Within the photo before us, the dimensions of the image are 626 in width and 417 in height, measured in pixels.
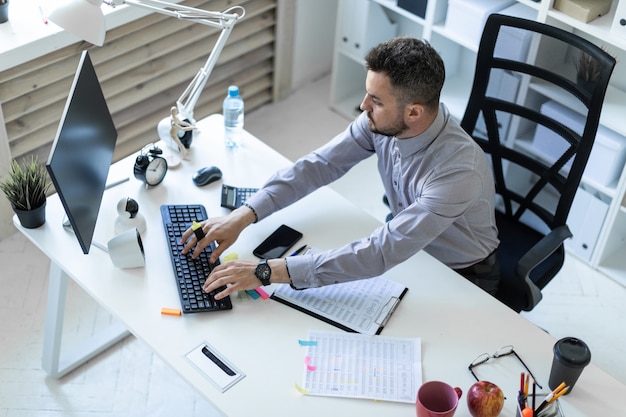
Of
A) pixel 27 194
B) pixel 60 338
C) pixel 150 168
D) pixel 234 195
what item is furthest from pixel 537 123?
pixel 60 338

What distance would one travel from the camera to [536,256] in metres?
2.29

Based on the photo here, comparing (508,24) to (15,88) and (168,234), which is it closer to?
(168,234)

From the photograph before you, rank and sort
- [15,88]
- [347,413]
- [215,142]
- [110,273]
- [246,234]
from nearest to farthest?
[347,413] < [110,273] < [246,234] < [215,142] < [15,88]

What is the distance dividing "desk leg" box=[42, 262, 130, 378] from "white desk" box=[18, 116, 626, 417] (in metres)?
0.02

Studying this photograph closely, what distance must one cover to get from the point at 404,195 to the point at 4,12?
1.65m

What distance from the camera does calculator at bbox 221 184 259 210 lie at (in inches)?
92.7

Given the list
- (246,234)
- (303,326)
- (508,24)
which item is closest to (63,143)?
(246,234)

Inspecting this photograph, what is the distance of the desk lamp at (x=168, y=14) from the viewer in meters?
2.05

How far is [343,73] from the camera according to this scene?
3963 mm

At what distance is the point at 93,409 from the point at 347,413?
1164 millimetres

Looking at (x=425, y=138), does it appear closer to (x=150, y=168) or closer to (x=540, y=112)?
(x=540, y=112)

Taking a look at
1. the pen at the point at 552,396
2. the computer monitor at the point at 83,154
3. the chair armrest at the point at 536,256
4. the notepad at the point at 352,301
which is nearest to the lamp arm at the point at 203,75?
the computer monitor at the point at 83,154

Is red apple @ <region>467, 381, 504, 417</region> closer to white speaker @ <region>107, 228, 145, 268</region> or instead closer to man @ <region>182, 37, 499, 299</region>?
man @ <region>182, 37, 499, 299</region>

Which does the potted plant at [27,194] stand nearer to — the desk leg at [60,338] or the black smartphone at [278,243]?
the desk leg at [60,338]
